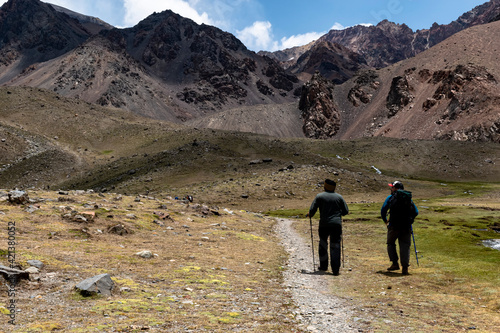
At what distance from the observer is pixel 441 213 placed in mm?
44875

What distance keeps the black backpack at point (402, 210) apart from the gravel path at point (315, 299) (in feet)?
12.3

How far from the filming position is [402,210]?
15.0 m

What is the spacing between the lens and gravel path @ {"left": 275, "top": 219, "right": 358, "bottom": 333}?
7926 mm

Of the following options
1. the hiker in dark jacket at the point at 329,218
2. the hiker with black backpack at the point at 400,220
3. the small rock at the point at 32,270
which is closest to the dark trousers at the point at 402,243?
the hiker with black backpack at the point at 400,220

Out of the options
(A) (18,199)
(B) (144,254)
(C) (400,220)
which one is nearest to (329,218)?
(C) (400,220)

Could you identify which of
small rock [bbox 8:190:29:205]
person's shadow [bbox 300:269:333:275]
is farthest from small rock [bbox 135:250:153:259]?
small rock [bbox 8:190:29:205]

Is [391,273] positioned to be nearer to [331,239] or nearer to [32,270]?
[331,239]

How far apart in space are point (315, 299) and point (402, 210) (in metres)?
7.18

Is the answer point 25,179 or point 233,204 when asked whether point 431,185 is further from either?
point 25,179

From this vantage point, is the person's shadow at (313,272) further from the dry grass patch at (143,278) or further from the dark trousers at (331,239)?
the dry grass patch at (143,278)

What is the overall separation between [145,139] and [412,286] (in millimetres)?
111177

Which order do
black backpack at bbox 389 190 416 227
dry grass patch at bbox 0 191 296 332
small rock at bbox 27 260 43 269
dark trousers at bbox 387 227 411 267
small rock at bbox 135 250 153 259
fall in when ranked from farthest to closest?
black backpack at bbox 389 190 416 227, dark trousers at bbox 387 227 411 267, small rock at bbox 135 250 153 259, small rock at bbox 27 260 43 269, dry grass patch at bbox 0 191 296 332

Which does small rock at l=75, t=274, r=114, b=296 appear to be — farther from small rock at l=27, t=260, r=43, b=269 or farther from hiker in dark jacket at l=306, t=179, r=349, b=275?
hiker in dark jacket at l=306, t=179, r=349, b=275

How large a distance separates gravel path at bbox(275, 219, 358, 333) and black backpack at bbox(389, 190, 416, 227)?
148 inches
